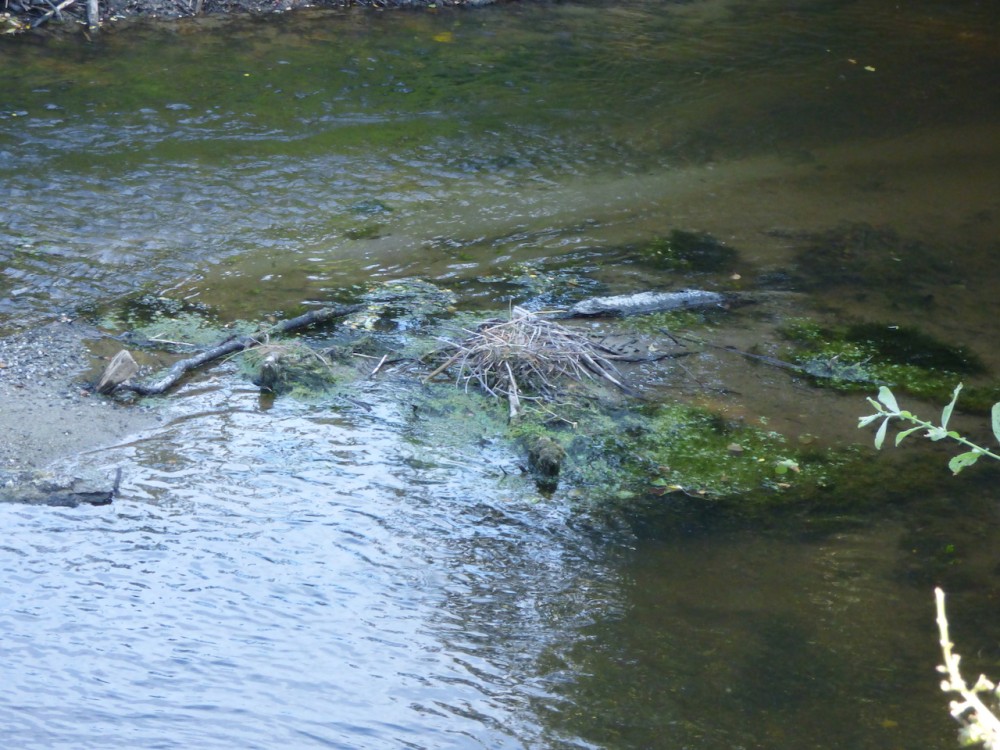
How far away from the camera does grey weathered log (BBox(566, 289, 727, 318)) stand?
21.4 ft

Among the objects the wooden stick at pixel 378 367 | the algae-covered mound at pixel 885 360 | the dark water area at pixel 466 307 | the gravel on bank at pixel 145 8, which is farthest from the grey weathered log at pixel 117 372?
the gravel on bank at pixel 145 8

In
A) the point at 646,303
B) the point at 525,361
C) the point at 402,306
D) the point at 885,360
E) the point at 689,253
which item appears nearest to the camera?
the point at 525,361

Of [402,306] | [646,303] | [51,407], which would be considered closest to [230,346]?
[51,407]

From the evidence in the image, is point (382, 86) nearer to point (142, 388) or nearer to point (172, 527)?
point (142, 388)

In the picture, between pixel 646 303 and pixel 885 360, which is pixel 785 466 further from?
pixel 646 303

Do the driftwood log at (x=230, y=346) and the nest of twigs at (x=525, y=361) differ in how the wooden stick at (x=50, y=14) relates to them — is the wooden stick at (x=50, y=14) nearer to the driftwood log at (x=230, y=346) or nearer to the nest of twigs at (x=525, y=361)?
the driftwood log at (x=230, y=346)

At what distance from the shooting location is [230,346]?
5.84 metres

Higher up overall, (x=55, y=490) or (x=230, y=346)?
(x=230, y=346)

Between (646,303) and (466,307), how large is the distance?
1200 millimetres

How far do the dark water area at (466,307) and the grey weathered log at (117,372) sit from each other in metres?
0.31

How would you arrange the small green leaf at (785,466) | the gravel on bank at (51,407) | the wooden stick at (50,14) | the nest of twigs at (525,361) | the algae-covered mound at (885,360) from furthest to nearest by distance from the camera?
the wooden stick at (50,14)
the algae-covered mound at (885,360)
the nest of twigs at (525,361)
the small green leaf at (785,466)
the gravel on bank at (51,407)

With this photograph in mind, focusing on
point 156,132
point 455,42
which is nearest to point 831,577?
point 156,132

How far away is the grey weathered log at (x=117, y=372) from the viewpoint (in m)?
5.33

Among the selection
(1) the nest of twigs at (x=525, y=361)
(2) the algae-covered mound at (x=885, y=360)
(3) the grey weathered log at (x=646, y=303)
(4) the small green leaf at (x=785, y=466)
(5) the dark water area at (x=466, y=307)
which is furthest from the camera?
(3) the grey weathered log at (x=646, y=303)
